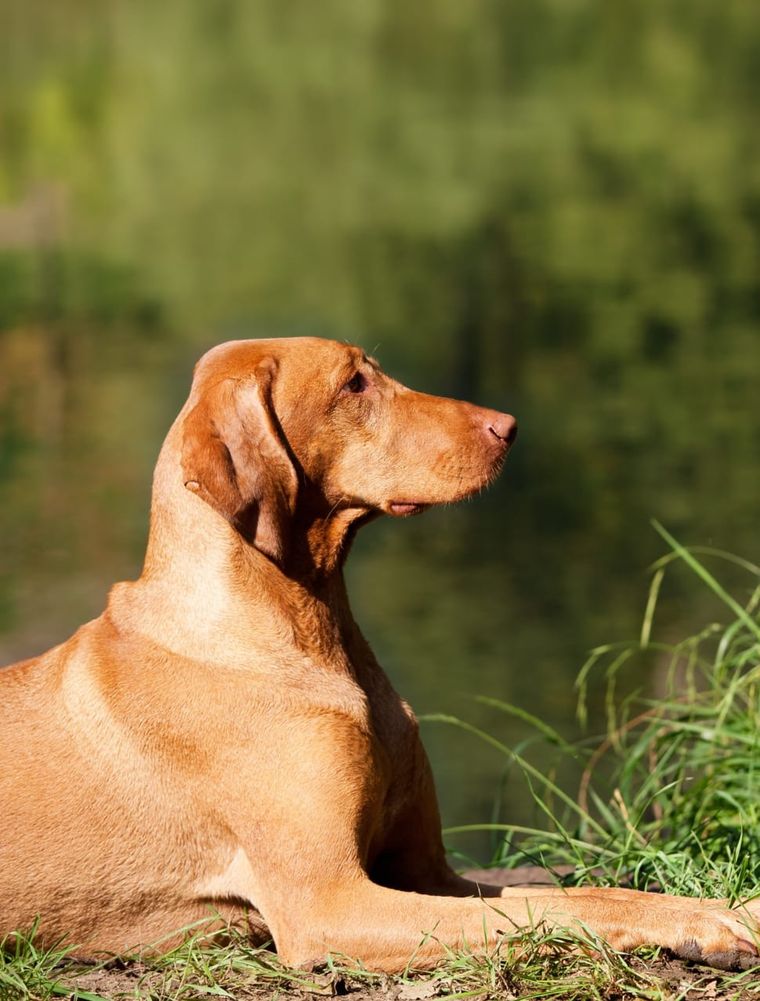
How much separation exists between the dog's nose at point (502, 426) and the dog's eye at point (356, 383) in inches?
14.1

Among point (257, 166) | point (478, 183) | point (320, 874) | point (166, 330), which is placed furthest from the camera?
point (257, 166)

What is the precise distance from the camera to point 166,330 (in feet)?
54.0

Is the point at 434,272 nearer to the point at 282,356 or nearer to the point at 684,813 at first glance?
the point at 684,813

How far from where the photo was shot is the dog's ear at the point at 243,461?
3.74m

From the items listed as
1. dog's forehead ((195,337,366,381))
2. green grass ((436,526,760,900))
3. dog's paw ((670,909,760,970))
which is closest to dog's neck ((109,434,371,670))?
dog's forehead ((195,337,366,381))

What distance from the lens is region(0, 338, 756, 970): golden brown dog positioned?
3.71m

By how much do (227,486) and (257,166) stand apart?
2071 centimetres

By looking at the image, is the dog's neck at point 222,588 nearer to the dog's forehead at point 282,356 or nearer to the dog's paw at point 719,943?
the dog's forehead at point 282,356

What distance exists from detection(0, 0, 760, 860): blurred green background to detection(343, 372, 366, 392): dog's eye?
1.09 metres

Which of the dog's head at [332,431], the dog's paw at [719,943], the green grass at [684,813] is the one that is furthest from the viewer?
the green grass at [684,813]

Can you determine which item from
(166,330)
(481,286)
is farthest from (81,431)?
(481,286)

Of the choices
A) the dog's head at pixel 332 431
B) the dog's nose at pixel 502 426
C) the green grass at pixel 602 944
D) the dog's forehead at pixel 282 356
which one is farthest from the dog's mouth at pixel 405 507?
the green grass at pixel 602 944

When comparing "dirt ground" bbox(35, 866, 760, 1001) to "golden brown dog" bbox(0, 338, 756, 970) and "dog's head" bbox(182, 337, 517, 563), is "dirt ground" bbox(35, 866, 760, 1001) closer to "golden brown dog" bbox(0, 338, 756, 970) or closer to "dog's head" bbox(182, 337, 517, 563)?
"golden brown dog" bbox(0, 338, 756, 970)

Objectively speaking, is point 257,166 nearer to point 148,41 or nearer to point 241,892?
point 148,41
